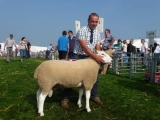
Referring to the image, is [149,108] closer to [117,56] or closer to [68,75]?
[68,75]

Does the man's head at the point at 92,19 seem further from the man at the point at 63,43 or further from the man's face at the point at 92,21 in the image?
the man at the point at 63,43

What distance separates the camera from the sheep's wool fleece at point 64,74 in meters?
4.68

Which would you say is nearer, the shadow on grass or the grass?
the grass

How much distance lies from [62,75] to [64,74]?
48 mm

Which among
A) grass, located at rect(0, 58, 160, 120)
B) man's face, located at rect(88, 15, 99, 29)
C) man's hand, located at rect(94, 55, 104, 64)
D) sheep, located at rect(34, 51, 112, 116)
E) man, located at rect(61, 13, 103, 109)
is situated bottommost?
grass, located at rect(0, 58, 160, 120)

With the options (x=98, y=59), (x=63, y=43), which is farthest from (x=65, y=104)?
(x=63, y=43)

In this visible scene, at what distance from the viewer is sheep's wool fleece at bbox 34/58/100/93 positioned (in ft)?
15.3

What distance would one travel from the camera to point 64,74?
4727mm

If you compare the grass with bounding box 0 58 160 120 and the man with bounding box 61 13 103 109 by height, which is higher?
the man with bounding box 61 13 103 109

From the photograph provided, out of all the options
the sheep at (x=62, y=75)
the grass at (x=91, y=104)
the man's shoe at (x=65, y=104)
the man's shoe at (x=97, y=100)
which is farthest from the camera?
the man's shoe at (x=97, y=100)

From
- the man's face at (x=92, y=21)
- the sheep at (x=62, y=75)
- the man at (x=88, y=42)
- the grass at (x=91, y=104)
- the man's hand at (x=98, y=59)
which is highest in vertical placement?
the man's face at (x=92, y=21)

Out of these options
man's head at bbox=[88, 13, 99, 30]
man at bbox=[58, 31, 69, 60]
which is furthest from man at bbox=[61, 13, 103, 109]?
man at bbox=[58, 31, 69, 60]

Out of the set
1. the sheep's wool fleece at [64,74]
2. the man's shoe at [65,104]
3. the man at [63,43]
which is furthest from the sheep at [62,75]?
the man at [63,43]

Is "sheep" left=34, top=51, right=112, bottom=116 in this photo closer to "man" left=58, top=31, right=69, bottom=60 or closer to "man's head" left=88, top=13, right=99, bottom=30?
"man's head" left=88, top=13, right=99, bottom=30
